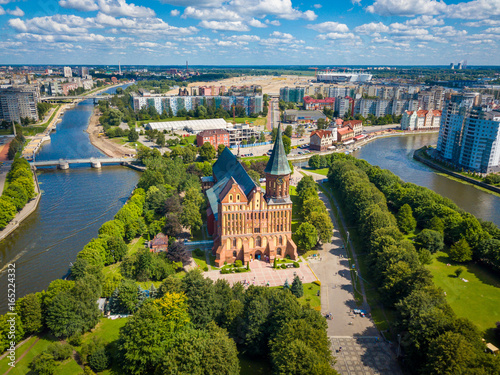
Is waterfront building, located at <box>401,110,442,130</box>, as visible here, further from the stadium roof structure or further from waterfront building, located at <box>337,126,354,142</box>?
the stadium roof structure

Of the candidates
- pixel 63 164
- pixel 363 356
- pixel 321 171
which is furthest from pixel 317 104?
pixel 363 356

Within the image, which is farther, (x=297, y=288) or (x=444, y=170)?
(x=444, y=170)

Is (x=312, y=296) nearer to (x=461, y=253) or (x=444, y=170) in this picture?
(x=461, y=253)

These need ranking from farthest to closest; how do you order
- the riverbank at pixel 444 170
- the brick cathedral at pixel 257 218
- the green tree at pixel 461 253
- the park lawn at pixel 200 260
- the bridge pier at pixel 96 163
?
the bridge pier at pixel 96 163 → the riverbank at pixel 444 170 → the park lawn at pixel 200 260 → the green tree at pixel 461 253 → the brick cathedral at pixel 257 218

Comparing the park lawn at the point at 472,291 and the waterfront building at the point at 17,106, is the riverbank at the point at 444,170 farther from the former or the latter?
the waterfront building at the point at 17,106

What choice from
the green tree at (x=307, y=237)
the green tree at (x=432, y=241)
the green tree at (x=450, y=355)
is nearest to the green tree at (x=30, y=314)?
the green tree at (x=307, y=237)

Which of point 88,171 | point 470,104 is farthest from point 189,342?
point 470,104
